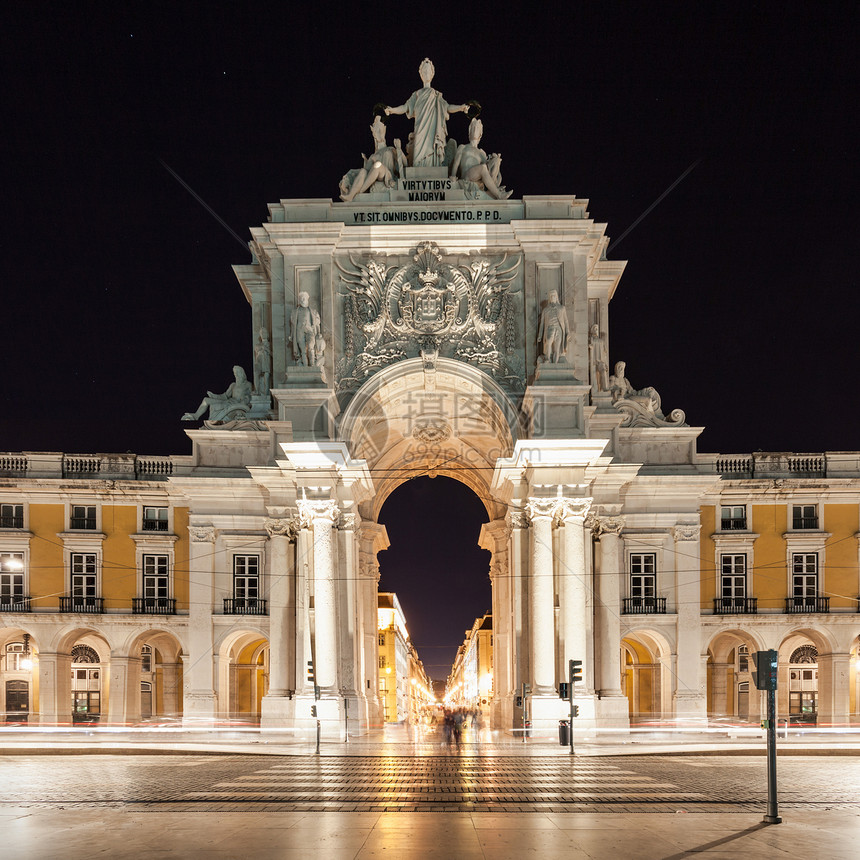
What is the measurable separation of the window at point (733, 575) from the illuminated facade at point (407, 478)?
12 cm

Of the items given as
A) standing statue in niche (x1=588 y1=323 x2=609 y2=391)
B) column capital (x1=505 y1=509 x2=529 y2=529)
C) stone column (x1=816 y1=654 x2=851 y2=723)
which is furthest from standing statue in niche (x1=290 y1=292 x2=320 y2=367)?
stone column (x1=816 y1=654 x2=851 y2=723)

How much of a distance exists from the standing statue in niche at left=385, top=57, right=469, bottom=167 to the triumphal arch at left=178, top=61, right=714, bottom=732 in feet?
0.20

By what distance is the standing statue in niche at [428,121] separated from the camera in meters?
44.0

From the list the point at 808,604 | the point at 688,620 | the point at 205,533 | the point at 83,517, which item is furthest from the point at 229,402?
the point at 808,604

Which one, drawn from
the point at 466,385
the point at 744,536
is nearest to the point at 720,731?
the point at 744,536

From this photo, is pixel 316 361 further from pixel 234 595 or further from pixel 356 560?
pixel 234 595

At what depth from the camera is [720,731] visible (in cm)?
4138

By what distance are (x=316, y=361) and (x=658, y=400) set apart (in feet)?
50.8

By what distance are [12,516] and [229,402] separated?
1230 centimetres

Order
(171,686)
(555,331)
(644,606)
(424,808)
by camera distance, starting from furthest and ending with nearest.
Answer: (171,686) → (644,606) → (555,331) → (424,808)

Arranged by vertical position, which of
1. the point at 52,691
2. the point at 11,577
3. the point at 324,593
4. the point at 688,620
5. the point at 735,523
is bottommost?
the point at 52,691

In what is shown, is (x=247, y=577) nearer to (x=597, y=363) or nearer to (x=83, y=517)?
(x=83, y=517)

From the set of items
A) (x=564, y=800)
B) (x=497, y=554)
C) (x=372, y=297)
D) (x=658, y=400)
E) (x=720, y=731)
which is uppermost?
(x=372, y=297)

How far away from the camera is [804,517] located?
48938mm
